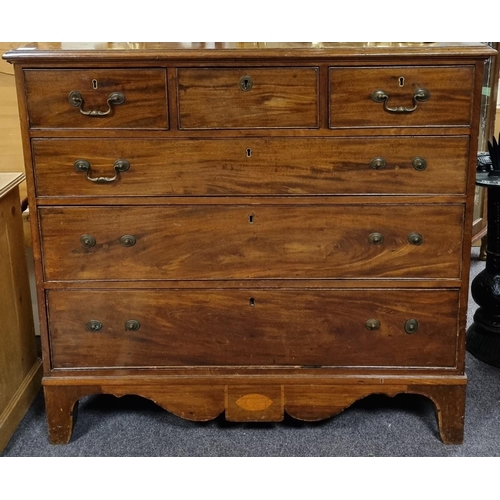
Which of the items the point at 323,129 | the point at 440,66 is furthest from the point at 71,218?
the point at 440,66

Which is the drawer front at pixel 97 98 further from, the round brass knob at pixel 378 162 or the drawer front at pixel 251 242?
the round brass knob at pixel 378 162

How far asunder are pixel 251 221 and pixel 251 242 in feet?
0.22

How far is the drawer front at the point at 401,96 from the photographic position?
7.36 ft

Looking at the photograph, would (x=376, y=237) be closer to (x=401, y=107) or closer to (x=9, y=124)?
(x=401, y=107)

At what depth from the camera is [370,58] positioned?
87.4 inches

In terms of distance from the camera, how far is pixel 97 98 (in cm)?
227

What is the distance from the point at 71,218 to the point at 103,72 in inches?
17.8

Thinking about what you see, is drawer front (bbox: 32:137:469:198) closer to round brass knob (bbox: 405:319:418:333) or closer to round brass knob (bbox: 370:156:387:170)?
Answer: round brass knob (bbox: 370:156:387:170)

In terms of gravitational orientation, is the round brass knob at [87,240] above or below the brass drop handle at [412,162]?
below

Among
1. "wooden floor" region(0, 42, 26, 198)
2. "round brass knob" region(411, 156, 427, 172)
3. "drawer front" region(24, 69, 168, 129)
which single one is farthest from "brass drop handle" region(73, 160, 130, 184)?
"wooden floor" region(0, 42, 26, 198)

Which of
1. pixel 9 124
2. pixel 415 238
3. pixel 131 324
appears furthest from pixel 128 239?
→ pixel 9 124

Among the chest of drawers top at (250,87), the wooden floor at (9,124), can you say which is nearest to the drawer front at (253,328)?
the chest of drawers top at (250,87)

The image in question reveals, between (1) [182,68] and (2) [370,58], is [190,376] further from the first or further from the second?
(2) [370,58]

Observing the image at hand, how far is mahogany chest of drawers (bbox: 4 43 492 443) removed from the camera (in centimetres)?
225
